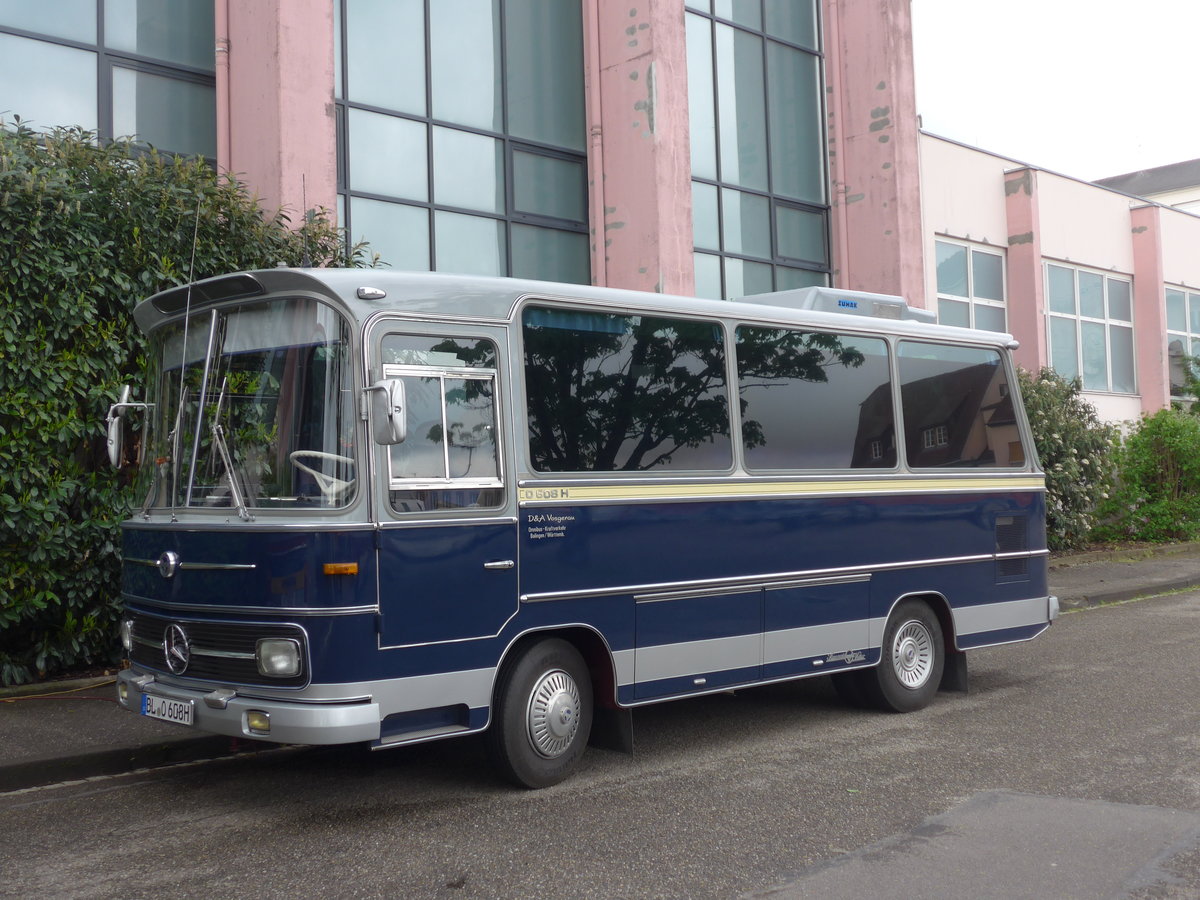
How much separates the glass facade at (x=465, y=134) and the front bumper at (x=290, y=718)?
28.6 feet

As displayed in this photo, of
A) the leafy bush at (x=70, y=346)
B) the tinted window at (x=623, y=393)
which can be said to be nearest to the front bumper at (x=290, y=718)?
the tinted window at (x=623, y=393)

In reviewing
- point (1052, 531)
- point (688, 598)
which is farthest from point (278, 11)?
point (1052, 531)

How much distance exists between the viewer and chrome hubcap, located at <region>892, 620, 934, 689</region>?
29.3 ft

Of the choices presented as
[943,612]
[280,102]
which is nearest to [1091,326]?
[943,612]

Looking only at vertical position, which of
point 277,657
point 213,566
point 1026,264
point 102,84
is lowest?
point 277,657

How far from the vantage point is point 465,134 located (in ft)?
50.3

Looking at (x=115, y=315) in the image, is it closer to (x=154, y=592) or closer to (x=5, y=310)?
(x=5, y=310)

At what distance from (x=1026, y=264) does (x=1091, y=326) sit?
11.8ft

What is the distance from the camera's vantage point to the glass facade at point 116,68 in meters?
12.1

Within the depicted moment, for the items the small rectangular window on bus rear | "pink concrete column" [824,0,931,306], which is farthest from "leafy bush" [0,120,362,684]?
"pink concrete column" [824,0,931,306]

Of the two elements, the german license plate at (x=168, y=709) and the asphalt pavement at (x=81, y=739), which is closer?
the german license plate at (x=168, y=709)

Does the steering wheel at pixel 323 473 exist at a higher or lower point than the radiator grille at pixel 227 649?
higher

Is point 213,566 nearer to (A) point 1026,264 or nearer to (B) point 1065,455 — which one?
(B) point 1065,455

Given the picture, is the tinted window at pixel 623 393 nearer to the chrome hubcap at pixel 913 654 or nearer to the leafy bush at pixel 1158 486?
the chrome hubcap at pixel 913 654
